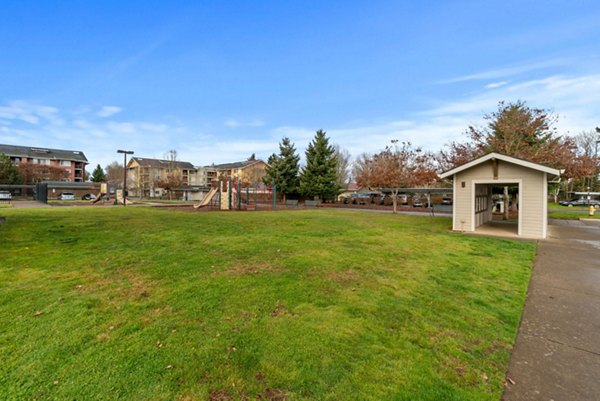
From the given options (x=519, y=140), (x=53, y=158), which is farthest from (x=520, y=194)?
(x=53, y=158)

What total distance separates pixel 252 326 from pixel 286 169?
36.9 meters

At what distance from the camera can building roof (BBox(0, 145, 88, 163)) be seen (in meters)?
64.3

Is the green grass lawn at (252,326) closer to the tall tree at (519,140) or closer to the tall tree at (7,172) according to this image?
the tall tree at (519,140)

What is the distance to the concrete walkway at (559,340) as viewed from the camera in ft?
8.25

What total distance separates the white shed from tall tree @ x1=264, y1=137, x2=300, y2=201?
27.7 metres

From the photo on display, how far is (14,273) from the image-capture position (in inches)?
203

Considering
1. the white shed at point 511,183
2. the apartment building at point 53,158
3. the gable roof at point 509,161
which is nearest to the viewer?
the gable roof at point 509,161

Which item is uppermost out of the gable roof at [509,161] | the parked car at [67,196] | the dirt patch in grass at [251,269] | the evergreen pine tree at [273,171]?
the evergreen pine tree at [273,171]

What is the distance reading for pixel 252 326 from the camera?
3.34 metres

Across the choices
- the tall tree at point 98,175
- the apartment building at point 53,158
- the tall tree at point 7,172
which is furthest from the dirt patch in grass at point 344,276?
the tall tree at point 98,175

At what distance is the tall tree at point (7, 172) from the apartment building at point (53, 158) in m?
10.6

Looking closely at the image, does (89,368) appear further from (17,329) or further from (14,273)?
(14,273)

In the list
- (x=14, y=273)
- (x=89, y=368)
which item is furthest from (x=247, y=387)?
(x=14, y=273)

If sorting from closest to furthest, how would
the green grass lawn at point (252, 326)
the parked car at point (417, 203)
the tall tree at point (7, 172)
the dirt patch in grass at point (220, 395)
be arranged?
1. the dirt patch in grass at point (220, 395)
2. the green grass lawn at point (252, 326)
3. the parked car at point (417, 203)
4. the tall tree at point (7, 172)
